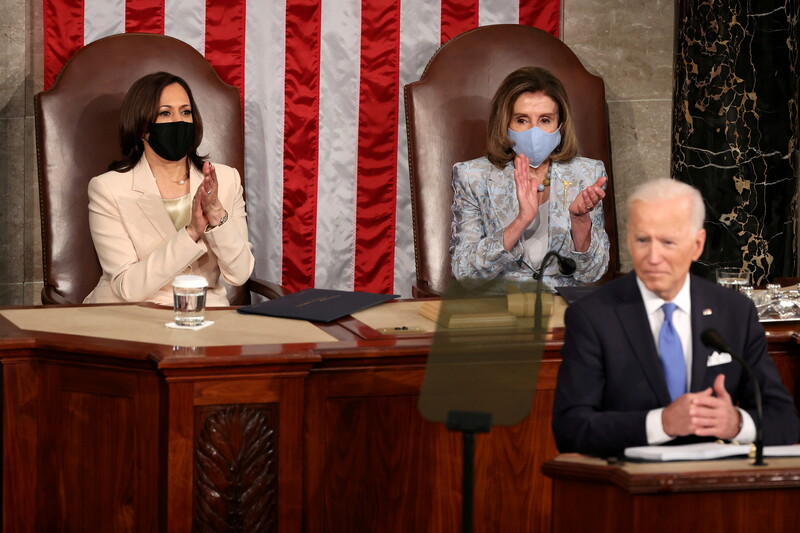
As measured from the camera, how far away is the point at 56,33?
4660 millimetres

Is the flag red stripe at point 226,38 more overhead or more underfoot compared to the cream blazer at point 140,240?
more overhead

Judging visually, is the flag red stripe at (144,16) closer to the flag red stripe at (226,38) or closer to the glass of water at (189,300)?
the flag red stripe at (226,38)

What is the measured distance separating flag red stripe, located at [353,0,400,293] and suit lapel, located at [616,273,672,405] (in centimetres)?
270

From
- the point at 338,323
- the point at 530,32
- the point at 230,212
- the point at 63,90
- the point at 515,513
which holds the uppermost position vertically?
the point at 530,32

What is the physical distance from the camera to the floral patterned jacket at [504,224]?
4051 mm

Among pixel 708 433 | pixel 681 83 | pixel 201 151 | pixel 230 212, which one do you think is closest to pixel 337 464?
pixel 708 433

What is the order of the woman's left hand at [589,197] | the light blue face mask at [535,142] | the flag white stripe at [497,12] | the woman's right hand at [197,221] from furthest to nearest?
the flag white stripe at [497,12] → the light blue face mask at [535,142] → the woman's right hand at [197,221] → the woman's left hand at [589,197]

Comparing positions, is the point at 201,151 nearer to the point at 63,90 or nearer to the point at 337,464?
the point at 63,90

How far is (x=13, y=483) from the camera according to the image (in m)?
2.94

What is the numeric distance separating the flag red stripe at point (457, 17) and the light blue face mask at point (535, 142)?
0.89m

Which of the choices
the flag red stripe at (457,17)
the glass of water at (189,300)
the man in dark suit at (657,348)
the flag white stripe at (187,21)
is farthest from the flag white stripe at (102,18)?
the man in dark suit at (657,348)

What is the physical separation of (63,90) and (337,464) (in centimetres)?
215

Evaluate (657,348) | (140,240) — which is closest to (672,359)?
(657,348)

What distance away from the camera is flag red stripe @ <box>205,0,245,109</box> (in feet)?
15.7
